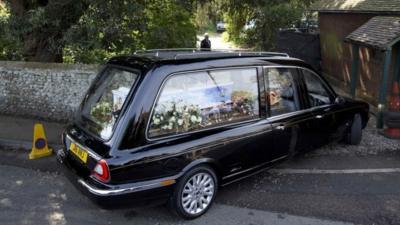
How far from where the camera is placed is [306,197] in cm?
470

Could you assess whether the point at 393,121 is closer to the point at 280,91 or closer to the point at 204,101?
the point at 280,91

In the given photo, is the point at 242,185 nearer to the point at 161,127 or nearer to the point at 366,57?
the point at 161,127

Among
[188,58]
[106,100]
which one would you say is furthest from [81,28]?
[188,58]

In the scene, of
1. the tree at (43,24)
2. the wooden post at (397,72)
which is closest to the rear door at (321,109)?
the wooden post at (397,72)

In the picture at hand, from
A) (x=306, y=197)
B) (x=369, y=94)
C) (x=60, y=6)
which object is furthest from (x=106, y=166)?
(x=369, y=94)

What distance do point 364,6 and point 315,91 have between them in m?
5.96

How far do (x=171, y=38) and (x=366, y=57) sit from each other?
5.24 m

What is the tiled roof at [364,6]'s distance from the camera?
8891mm

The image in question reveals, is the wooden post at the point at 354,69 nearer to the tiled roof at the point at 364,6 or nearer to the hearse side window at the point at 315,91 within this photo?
the tiled roof at the point at 364,6

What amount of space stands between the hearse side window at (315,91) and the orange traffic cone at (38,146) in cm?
424

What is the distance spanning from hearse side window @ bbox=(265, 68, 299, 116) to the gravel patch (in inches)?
59.1

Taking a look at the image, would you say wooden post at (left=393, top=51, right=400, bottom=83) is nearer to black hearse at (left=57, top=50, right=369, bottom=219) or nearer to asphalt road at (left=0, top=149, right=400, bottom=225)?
asphalt road at (left=0, top=149, right=400, bottom=225)

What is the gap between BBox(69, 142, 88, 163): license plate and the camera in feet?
13.2

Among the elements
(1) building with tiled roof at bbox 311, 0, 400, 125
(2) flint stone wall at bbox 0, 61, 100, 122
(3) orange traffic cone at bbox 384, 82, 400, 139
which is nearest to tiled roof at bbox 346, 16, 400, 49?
(1) building with tiled roof at bbox 311, 0, 400, 125
